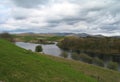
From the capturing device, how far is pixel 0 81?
32.7 ft

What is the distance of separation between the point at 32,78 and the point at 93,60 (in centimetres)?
6582

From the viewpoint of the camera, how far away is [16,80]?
10.7m

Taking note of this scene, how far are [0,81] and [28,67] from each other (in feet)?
11.7

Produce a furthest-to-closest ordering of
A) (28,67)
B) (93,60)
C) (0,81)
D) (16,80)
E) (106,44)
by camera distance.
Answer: (106,44) → (93,60) → (28,67) → (16,80) → (0,81)

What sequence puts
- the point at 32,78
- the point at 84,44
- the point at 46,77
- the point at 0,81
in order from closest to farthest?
the point at 0,81, the point at 32,78, the point at 46,77, the point at 84,44

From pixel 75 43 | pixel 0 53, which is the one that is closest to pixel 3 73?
pixel 0 53

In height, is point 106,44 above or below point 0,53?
below

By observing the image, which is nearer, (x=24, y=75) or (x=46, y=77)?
(x=24, y=75)

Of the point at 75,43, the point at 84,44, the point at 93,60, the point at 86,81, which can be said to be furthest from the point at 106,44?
the point at 86,81

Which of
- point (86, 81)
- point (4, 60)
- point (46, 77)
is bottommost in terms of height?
point (86, 81)

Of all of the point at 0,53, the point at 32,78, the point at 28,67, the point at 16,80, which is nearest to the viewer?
the point at 16,80

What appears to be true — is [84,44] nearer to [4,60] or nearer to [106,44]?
[106,44]

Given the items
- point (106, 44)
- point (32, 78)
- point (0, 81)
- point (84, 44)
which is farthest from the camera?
point (84, 44)

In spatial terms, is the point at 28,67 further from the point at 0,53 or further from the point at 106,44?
the point at 106,44
